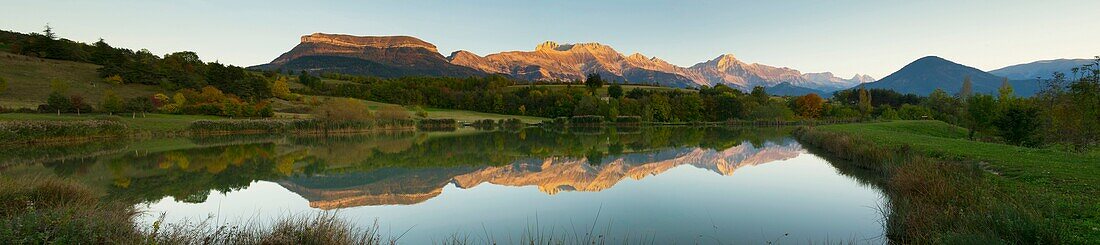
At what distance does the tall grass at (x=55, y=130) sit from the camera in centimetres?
3212

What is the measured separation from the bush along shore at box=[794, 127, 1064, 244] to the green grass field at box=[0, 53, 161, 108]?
6607cm

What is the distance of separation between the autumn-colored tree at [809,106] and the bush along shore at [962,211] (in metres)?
92.7

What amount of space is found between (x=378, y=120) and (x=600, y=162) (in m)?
44.7

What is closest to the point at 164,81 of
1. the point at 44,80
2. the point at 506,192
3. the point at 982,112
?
the point at 44,80

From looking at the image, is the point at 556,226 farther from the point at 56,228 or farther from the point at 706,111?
the point at 706,111

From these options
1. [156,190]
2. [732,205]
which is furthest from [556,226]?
[156,190]

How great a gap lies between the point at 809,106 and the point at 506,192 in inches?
3925

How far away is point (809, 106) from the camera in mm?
100375

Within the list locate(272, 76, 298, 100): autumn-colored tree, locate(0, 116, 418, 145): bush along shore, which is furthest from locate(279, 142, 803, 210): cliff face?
locate(272, 76, 298, 100): autumn-colored tree

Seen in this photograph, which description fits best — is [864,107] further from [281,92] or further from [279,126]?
[281,92]

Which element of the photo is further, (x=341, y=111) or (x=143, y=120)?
(x=341, y=111)

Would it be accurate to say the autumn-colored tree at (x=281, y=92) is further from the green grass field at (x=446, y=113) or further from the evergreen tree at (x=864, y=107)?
the evergreen tree at (x=864, y=107)

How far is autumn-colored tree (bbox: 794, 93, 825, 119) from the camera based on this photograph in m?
99.3

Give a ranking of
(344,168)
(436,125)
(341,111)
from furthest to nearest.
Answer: (436,125) → (341,111) → (344,168)
